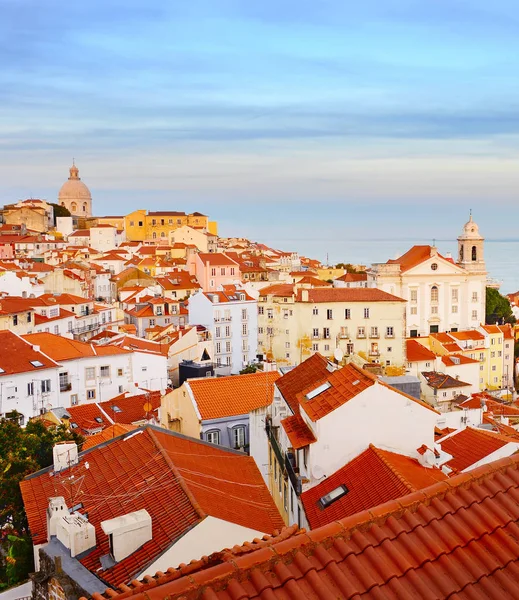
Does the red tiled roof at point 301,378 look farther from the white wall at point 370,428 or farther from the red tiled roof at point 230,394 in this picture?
the white wall at point 370,428

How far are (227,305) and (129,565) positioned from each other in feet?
127

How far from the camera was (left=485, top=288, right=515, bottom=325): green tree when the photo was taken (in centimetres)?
7169

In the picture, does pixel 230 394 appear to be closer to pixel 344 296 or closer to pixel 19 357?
pixel 19 357

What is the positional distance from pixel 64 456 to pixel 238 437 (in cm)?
575

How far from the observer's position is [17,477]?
40.9ft

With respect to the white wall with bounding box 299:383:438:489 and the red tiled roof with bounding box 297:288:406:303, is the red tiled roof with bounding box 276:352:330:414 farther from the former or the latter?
the red tiled roof with bounding box 297:288:406:303

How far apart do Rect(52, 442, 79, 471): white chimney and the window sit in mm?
5411

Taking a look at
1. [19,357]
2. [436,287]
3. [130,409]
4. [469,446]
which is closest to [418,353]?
[436,287]

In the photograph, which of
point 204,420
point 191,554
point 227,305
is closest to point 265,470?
point 204,420

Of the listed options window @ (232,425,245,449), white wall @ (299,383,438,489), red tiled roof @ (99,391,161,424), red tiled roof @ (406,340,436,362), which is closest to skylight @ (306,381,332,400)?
white wall @ (299,383,438,489)

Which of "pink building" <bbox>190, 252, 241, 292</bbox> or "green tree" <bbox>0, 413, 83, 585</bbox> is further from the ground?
"pink building" <bbox>190, 252, 241, 292</bbox>

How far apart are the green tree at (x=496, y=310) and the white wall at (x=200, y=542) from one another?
67.0m

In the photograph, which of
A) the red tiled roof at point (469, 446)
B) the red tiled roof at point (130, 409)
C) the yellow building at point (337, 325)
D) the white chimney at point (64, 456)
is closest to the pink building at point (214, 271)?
the yellow building at point (337, 325)

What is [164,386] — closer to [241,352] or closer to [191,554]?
[241,352]
